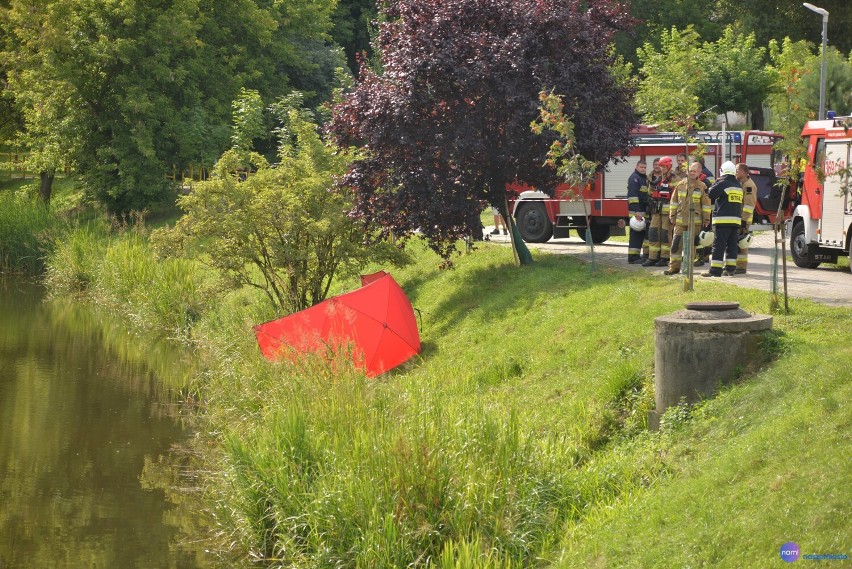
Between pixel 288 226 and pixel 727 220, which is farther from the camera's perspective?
pixel 288 226

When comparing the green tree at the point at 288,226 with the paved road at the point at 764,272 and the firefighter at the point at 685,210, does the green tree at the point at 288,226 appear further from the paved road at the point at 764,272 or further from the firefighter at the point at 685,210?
the firefighter at the point at 685,210

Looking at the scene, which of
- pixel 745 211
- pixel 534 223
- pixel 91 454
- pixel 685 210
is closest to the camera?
pixel 91 454

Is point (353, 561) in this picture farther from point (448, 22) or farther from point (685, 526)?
point (448, 22)

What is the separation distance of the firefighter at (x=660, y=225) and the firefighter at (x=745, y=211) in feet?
3.61

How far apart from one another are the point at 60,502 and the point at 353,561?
16.0 ft

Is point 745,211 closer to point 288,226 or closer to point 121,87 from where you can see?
point 288,226

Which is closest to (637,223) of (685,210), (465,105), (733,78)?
(685,210)

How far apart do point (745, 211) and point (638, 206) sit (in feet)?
5.65

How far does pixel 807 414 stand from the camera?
32.4 ft

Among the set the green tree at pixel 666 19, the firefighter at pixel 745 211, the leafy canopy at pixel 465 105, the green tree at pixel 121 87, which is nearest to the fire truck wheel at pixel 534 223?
the leafy canopy at pixel 465 105

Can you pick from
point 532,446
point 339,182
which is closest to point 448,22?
point 339,182

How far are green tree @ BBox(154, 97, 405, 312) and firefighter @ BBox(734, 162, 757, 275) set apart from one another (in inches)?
231

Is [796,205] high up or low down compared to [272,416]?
up

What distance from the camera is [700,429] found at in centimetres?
1107
